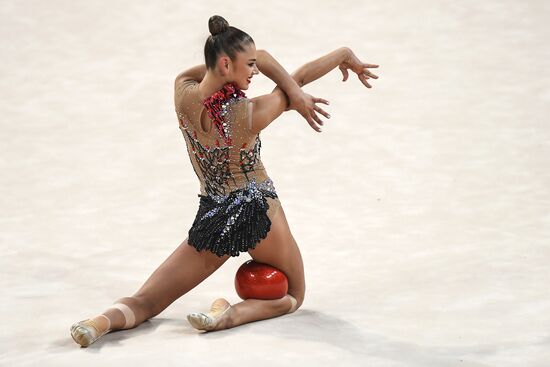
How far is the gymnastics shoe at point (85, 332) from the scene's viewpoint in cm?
317

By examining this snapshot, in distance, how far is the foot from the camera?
3236 mm

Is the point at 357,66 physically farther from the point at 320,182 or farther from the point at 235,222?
the point at 320,182

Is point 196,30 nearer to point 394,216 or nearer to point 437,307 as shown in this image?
point 394,216

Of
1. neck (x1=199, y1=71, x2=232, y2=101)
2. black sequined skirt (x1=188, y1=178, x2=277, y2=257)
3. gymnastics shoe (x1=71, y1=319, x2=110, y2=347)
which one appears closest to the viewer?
gymnastics shoe (x1=71, y1=319, x2=110, y2=347)

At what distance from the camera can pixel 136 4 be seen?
23.7 ft

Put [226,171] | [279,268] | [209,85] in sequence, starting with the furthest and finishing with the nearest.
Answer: [279,268], [226,171], [209,85]

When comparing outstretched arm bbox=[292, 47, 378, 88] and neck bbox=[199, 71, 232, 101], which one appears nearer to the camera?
neck bbox=[199, 71, 232, 101]

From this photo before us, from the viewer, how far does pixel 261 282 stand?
3.46m

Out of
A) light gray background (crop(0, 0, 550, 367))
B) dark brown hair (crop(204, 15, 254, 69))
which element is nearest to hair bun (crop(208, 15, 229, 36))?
dark brown hair (crop(204, 15, 254, 69))

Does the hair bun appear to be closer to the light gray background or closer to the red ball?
the light gray background

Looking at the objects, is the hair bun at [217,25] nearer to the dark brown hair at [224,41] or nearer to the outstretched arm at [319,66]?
the dark brown hair at [224,41]

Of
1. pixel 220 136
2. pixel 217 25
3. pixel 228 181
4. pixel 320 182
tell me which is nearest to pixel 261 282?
pixel 228 181

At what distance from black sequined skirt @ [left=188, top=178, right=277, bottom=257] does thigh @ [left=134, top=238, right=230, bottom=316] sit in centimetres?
6

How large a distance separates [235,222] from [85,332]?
624 mm
